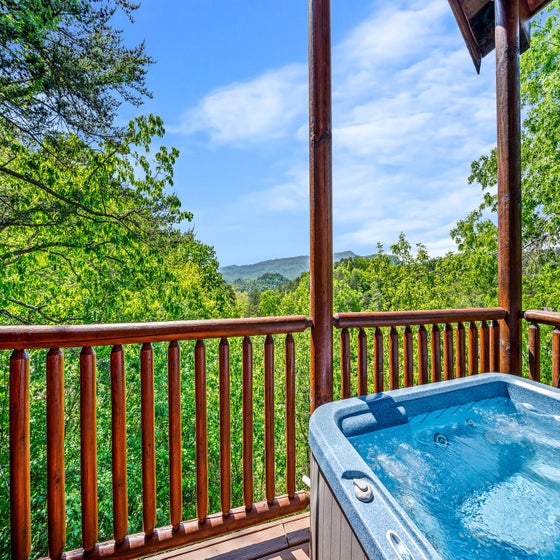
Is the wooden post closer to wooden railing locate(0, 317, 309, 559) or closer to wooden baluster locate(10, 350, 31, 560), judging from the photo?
wooden railing locate(0, 317, 309, 559)

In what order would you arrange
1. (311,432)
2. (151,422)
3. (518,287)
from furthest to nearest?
(518,287) → (151,422) → (311,432)

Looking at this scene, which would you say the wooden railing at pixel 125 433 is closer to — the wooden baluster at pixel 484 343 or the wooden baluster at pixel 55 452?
the wooden baluster at pixel 55 452

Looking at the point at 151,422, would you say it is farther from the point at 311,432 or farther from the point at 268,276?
the point at 268,276

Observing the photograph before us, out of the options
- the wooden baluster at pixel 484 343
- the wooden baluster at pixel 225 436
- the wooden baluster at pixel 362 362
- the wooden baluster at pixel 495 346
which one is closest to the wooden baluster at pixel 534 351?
the wooden baluster at pixel 495 346

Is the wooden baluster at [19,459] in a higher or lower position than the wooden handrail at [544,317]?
lower

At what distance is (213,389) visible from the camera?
28.7ft

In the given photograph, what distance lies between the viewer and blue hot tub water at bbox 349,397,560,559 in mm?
1134

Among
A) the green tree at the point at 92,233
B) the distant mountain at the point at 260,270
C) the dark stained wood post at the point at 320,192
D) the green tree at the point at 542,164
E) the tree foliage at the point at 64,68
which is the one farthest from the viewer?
the distant mountain at the point at 260,270

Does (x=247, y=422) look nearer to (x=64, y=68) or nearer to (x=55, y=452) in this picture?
(x=55, y=452)

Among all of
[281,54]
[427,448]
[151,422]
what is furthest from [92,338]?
[281,54]

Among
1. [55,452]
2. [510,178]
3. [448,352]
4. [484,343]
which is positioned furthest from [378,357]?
[510,178]

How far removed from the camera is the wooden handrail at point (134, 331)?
3.92 ft

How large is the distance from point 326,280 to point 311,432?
77 centimetres

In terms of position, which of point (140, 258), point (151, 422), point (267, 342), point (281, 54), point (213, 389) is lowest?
point (213, 389)
